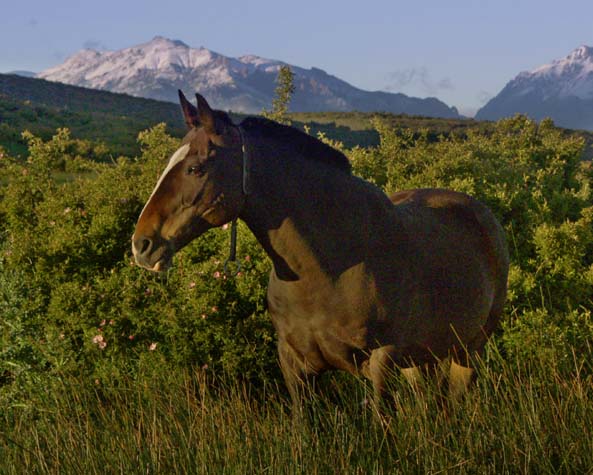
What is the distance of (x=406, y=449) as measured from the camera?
3.80 metres

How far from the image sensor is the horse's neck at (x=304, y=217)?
3480 mm

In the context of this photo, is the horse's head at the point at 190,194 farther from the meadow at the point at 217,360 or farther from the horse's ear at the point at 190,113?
the meadow at the point at 217,360

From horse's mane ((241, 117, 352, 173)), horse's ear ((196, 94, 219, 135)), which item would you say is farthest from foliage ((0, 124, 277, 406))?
horse's ear ((196, 94, 219, 135))

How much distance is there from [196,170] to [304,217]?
0.57 metres

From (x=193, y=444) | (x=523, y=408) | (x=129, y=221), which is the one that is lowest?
(x=193, y=444)

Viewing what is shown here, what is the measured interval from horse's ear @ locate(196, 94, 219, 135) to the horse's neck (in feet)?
0.87

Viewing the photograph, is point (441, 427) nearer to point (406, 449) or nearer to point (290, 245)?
point (406, 449)

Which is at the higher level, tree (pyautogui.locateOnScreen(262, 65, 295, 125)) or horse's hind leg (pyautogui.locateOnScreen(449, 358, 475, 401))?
tree (pyautogui.locateOnScreen(262, 65, 295, 125))

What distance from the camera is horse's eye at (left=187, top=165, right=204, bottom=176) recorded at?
3303 mm

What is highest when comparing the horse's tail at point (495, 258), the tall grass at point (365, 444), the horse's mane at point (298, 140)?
the horse's mane at point (298, 140)

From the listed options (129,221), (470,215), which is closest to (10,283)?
(129,221)

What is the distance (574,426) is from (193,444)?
80.3 inches

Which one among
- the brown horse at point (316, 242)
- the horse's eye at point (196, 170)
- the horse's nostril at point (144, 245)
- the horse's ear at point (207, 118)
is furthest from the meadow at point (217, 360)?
the horse's ear at point (207, 118)

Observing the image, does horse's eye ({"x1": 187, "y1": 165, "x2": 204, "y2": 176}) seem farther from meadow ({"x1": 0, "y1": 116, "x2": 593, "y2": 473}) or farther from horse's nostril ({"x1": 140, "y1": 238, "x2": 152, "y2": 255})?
meadow ({"x1": 0, "y1": 116, "x2": 593, "y2": 473})
